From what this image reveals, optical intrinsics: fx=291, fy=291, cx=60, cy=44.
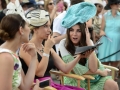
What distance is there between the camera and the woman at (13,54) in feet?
7.06

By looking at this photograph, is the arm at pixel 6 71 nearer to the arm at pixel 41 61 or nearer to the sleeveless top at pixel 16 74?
the sleeveless top at pixel 16 74

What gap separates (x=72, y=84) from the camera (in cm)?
337

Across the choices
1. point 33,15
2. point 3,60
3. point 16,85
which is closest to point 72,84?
point 33,15

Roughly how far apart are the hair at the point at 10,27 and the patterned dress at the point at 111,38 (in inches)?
117

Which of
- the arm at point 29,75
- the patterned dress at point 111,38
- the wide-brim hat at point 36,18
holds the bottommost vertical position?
the patterned dress at point 111,38

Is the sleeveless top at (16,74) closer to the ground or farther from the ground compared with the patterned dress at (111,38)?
farther from the ground

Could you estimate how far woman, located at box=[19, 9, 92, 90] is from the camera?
2.82m

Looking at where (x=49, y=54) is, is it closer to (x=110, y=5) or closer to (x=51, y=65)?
(x=51, y=65)

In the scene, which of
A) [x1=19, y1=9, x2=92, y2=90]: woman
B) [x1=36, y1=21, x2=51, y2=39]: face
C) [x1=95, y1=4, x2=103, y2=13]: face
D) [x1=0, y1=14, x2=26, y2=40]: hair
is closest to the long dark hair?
[x1=19, y1=9, x2=92, y2=90]: woman

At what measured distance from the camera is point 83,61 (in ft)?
11.2

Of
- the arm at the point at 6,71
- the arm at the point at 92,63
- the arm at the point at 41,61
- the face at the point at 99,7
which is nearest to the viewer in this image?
the arm at the point at 6,71

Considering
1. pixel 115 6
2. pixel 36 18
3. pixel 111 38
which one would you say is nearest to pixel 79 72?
pixel 36 18

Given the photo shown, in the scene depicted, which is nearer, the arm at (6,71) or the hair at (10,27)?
the arm at (6,71)

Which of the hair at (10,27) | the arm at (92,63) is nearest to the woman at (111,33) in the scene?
the arm at (92,63)
